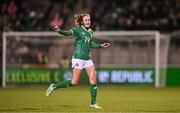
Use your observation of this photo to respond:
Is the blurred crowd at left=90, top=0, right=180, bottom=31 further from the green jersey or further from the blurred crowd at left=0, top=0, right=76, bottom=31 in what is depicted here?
the green jersey

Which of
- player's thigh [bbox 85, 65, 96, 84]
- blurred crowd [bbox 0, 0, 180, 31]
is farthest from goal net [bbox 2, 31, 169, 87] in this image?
player's thigh [bbox 85, 65, 96, 84]

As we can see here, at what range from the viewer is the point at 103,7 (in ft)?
109

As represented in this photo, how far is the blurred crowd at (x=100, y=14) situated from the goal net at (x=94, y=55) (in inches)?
62.3

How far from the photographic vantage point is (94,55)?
29641 millimetres

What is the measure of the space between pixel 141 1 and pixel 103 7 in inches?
83.6

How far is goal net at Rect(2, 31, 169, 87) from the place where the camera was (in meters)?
29.2

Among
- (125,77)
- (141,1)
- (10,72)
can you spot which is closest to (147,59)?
(125,77)

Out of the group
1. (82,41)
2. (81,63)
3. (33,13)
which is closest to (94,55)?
(33,13)

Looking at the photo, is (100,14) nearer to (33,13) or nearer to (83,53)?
(33,13)

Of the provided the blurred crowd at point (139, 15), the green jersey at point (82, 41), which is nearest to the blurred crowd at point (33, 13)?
the blurred crowd at point (139, 15)

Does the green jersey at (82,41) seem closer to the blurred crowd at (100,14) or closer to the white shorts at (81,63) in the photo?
the white shorts at (81,63)

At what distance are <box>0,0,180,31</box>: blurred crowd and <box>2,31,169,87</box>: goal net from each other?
1.58m

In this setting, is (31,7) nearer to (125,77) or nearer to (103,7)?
(103,7)

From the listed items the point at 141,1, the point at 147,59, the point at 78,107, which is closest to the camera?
the point at 78,107
